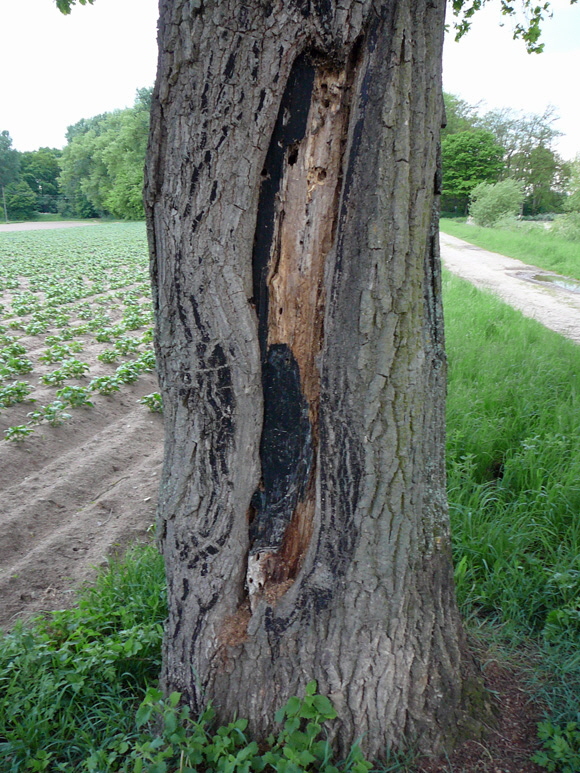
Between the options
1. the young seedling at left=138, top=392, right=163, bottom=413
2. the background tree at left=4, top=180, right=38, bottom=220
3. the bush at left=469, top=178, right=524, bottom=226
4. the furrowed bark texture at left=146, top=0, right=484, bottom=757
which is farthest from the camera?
the background tree at left=4, top=180, right=38, bottom=220

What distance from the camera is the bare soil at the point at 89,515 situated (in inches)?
78.3

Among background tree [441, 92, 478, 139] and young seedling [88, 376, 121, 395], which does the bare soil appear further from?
background tree [441, 92, 478, 139]

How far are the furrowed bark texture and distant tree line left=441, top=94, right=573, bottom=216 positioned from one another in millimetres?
54461

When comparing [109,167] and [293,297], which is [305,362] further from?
[109,167]

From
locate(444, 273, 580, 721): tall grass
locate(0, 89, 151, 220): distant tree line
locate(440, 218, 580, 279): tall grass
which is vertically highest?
locate(0, 89, 151, 220): distant tree line

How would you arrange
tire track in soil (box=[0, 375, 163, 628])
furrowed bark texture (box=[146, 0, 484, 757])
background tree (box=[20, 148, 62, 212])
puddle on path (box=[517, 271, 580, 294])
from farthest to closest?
background tree (box=[20, 148, 62, 212])
puddle on path (box=[517, 271, 580, 294])
tire track in soil (box=[0, 375, 163, 628])
furrowed bark texture (box=[146, 0, 484, 757])

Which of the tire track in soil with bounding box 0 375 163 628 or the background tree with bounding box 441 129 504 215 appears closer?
the tire track in soil with bounding box 0 375 163 628

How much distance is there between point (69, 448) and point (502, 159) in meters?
62.2

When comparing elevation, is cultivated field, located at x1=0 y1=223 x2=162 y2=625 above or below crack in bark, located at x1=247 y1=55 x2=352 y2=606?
below

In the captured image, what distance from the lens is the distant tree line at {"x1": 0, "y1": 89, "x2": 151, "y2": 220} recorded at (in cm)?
6469

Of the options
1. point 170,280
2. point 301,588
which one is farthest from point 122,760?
point 170,280

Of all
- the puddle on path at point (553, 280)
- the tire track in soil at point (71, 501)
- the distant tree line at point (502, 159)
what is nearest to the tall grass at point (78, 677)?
the tire track in soil at point (71, 501)

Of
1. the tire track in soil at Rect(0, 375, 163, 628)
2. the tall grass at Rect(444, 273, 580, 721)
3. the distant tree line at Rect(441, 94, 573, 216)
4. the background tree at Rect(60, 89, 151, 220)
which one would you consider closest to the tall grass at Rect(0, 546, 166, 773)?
the tire track in soil at Rect(0, 375, 163, 628)

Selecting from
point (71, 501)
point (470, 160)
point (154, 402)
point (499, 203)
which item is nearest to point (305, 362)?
point (71, 501)
